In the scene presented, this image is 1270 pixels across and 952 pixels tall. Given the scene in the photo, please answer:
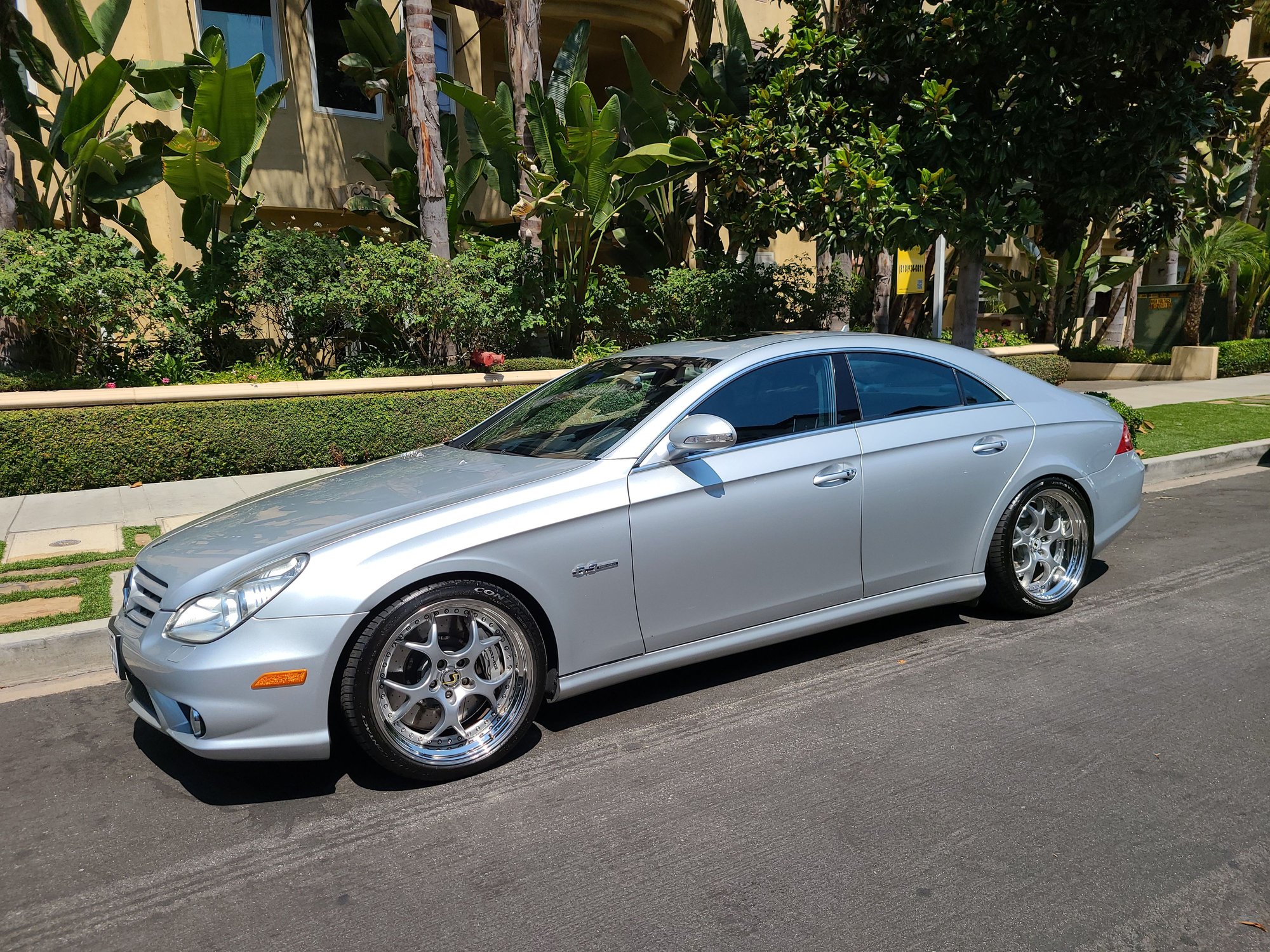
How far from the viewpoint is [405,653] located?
378cm

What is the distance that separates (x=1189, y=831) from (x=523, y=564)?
2471 millimetres

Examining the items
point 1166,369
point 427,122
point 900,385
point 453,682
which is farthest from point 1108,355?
point 453,682

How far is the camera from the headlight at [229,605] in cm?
355

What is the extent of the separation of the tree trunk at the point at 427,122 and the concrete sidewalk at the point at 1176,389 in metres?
10.1

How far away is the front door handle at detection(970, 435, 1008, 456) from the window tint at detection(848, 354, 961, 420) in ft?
0.80

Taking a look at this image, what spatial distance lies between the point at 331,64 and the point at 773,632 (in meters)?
15.0

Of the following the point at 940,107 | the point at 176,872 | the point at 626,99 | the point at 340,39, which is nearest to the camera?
the point at 176,872

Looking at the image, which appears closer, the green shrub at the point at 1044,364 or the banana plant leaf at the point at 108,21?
the banana plant leaf at the point at 108,21

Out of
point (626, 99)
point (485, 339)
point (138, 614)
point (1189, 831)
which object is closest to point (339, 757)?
point (138, 614)

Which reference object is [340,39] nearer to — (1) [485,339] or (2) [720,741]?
(1) [485,339]

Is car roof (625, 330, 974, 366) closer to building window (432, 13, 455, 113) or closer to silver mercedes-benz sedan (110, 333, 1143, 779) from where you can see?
silver mercedes-benz sedan (110, 333, 1143, 779)

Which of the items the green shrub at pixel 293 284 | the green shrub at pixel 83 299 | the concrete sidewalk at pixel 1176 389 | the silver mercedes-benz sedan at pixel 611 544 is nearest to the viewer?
the silver mercedes-benz sedan at pixel 611 544

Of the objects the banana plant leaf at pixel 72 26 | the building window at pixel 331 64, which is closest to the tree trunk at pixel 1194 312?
the building window at pixel 331 64

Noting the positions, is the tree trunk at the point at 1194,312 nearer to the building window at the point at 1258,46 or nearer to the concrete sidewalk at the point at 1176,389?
the concrete sidewalk at the point at 1176,389
